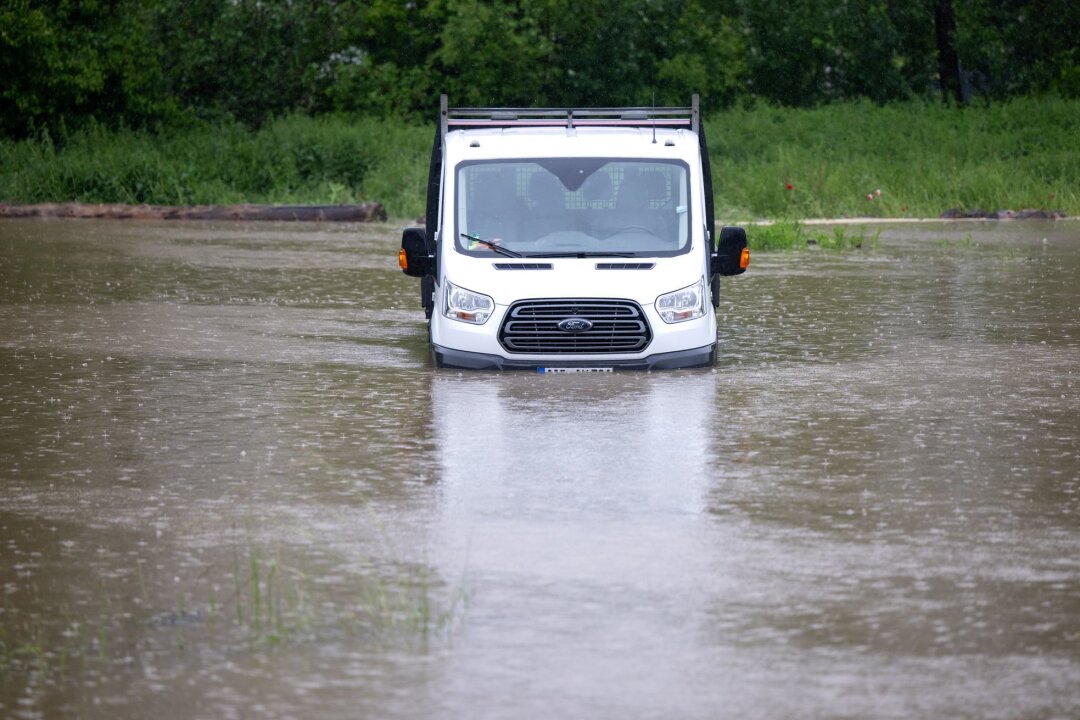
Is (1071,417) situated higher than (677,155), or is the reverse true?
(677,155)

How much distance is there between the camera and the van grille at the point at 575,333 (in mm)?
14727

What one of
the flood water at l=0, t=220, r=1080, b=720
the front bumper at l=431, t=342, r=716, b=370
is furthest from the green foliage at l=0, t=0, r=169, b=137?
the front bumper at l=431, t=342, r=716, b=370

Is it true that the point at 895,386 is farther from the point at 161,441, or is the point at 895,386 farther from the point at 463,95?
the point at 463,95

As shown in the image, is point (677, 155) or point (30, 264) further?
point (30, 264)

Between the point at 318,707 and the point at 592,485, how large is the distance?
156 inches

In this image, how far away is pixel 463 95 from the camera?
60500mm

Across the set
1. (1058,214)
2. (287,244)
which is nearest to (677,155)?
(287,244)

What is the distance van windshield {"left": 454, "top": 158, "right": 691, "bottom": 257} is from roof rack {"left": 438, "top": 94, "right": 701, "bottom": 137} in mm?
622

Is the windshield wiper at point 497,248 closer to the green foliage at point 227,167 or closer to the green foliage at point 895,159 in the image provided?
the green foliage at point 895,159

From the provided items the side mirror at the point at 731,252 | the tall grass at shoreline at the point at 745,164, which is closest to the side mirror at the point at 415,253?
the side mirror at the point at 731,252

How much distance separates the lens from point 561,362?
1478 cm

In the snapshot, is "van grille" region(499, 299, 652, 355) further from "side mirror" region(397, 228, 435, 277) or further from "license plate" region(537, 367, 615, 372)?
"side mirror" region(397, 228, 435, 277)

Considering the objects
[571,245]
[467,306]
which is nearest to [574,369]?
[467,306]

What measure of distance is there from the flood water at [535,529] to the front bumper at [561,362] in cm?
14
